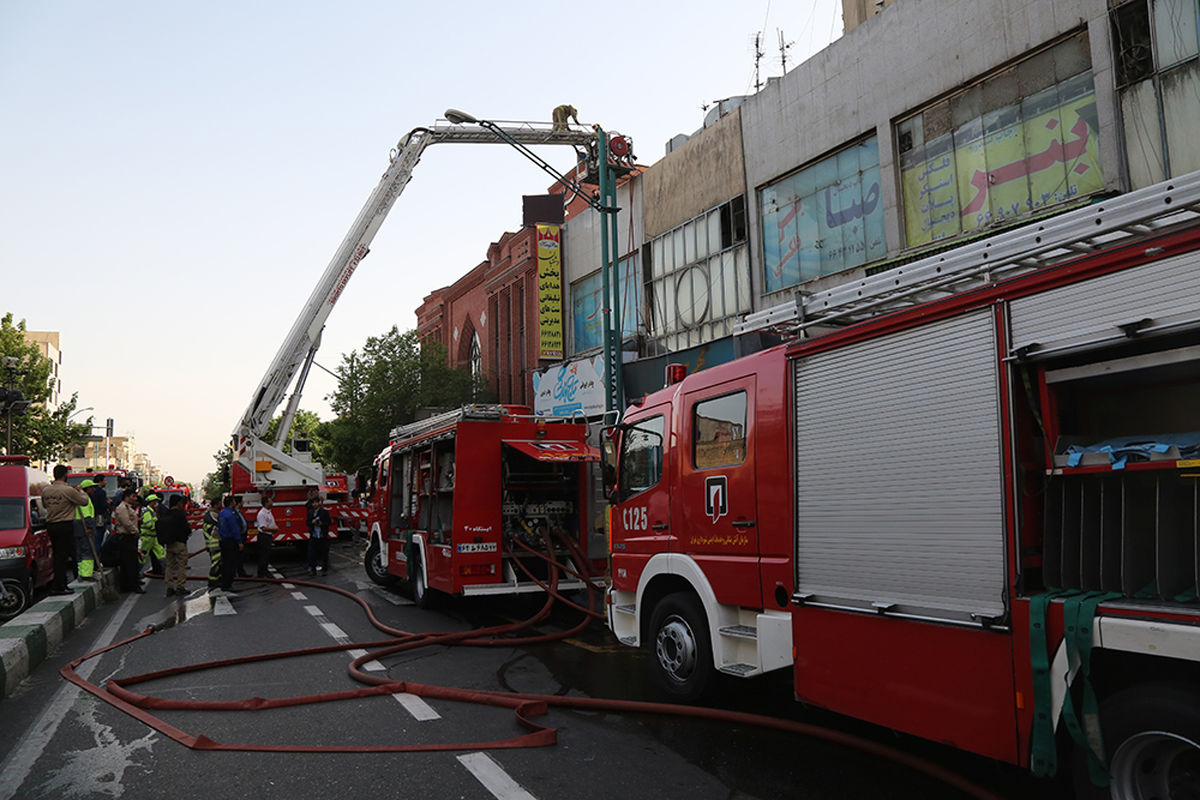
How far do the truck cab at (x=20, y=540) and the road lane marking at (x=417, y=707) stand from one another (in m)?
7.00

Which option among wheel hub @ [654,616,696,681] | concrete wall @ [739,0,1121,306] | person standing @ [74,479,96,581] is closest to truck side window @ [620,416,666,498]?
wheel hub @ [654,616,696,681]

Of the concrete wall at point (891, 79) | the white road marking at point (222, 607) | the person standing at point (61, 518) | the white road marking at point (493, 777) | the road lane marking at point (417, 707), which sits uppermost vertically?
the concrete wall at point (891, 79)

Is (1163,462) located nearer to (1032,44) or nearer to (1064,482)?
(1064,482)

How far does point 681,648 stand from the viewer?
6.05 metres

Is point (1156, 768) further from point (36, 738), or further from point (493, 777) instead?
point (36, 738)

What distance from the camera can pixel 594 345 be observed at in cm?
2356

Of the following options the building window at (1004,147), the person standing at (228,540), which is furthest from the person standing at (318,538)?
the building window at (1004,147)

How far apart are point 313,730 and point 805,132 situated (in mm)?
13968

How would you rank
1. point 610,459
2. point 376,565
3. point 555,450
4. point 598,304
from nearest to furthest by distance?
point 610,459
point 555,450
point 376,565
point 598,304

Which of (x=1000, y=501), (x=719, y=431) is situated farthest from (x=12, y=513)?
(x=1000, y=501)

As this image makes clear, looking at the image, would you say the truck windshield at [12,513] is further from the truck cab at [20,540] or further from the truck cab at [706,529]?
the truck cab at [706,529]

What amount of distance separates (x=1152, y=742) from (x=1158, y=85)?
10404mm

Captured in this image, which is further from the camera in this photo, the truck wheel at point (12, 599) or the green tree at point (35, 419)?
the green tree at point (35, 419)

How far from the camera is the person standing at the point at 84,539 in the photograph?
1260cm
